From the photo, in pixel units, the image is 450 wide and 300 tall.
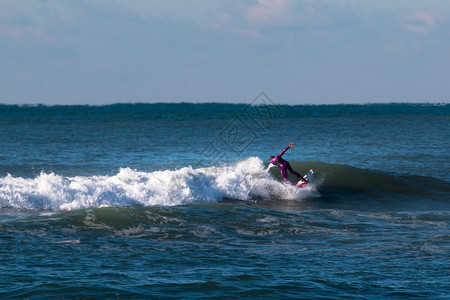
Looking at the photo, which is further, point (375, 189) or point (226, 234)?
point (375, 189)

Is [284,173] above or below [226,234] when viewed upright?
above

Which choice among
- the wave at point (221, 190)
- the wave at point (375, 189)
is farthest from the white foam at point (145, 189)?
the wave at point (375, 189)

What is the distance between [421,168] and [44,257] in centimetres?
2528

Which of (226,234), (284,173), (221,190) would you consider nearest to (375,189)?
(284,173)

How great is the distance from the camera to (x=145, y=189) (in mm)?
23266

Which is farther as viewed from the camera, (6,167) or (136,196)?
(6,167)

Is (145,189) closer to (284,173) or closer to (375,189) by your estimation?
(284,173)

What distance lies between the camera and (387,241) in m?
15.1

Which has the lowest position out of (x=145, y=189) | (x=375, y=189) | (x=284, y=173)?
(x=375, y=189)

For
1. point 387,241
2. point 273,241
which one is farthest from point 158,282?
point 387,241

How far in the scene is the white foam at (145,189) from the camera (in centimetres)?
2150

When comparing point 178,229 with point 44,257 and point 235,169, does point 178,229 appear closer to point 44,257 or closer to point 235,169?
point 44,257

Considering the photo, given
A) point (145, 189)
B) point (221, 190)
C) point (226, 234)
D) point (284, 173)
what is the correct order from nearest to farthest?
1. point (226, 234)
2. point (145, 189)
3. point (221, 190)
4. point (284, 173)

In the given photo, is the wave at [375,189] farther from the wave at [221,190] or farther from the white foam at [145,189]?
the white foam at [145,189]
